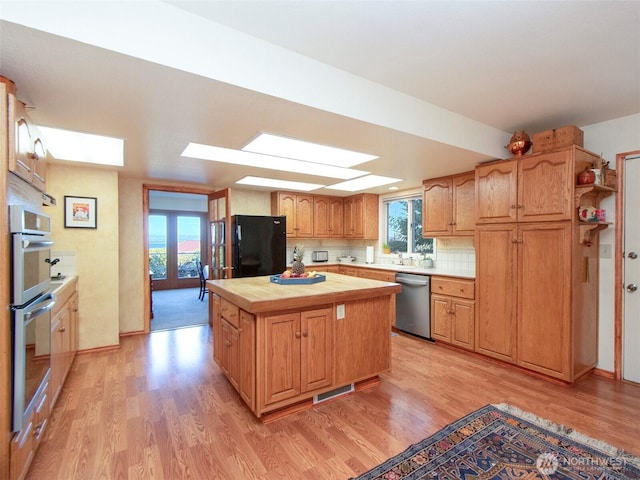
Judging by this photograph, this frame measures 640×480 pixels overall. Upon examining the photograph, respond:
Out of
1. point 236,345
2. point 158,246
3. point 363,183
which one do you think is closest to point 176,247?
point 158,246

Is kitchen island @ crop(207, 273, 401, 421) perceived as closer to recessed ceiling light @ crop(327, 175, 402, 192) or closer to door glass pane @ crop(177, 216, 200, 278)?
recessed ceiling light @ crop(327, 175, 402, 192)

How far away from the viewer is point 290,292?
2361mm

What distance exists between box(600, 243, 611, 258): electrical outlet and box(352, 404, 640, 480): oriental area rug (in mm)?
1799

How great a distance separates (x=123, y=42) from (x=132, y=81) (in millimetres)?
279

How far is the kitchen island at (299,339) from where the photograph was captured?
2.13 m

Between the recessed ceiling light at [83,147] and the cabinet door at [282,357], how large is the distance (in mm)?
2066

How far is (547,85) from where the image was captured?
2.19 meters

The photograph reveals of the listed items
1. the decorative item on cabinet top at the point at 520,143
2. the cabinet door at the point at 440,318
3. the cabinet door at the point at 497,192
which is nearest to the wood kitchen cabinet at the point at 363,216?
the cabinet door at the point at 440,318

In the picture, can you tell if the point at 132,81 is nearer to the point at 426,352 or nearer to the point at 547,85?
the point at 547,85

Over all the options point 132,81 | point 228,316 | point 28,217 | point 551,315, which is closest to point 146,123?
point 132,81

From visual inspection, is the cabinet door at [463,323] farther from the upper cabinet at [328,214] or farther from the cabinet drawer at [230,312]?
the cabinet drawer at [230,312]

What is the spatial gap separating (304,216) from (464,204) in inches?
102

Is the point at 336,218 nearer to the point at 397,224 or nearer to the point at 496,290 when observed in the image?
the point at 397,224

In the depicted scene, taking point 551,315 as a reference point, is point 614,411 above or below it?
below
